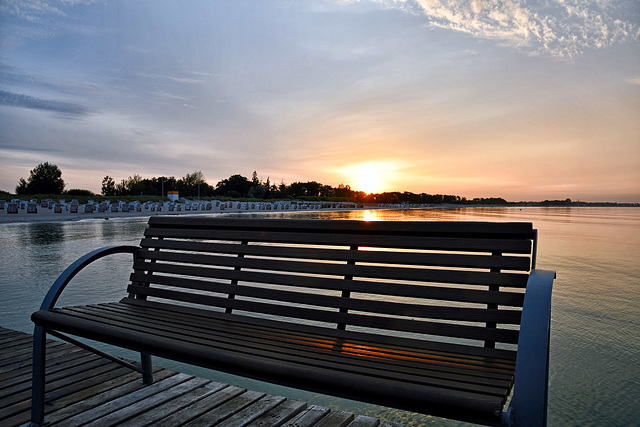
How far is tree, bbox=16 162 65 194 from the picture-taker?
6906cm

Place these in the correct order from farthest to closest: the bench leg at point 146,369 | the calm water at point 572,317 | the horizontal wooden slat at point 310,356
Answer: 1. the calm water at point 572,317
2. the bench leg at point 146,369
3. the horizontal wooden slat at point 310,356

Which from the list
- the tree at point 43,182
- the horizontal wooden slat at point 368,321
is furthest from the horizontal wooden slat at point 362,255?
the tree at point 43,182

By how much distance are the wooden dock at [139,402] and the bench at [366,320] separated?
0.67 ft

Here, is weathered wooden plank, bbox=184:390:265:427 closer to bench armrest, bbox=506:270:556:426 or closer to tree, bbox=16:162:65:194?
bench armrest, bbox=506:270:556:426

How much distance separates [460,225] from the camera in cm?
196

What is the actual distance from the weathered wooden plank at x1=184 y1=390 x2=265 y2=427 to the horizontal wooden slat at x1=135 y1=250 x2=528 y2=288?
32.2 inches

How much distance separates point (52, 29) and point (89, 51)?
4.13m

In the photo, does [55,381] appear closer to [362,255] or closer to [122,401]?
[122,401]

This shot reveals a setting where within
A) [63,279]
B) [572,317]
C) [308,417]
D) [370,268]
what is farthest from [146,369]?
[572,317]

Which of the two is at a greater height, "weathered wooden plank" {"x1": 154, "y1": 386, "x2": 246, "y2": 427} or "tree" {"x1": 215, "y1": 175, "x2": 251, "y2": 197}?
"tree" {"x1": 215, "y1": 175, "x2": 251, "y2": 197}

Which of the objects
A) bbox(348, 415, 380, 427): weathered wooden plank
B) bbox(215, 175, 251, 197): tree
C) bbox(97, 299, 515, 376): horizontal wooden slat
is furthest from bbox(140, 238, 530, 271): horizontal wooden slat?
bbox(215, 175, 251, 197): tree

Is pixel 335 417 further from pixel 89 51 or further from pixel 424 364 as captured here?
pixel 89 51

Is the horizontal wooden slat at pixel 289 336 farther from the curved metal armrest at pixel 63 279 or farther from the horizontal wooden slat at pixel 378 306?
the curved metal armrest at pixel 63 279

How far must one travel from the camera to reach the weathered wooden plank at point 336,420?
217 centimetres
